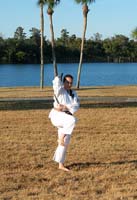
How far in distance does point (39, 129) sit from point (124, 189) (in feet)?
21.4

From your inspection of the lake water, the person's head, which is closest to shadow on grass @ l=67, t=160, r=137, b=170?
the person's head

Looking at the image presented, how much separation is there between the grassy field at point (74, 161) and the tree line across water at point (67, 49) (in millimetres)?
112656

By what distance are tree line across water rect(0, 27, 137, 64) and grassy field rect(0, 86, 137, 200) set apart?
370ft

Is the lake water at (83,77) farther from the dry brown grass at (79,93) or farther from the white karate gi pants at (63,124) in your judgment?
the white karate gi pants at (63,124)

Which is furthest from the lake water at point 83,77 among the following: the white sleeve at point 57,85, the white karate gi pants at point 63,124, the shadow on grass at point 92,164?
the white sleeve at point 57,85

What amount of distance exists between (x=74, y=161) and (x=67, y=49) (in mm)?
130396

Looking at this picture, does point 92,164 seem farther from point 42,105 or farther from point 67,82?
point 42,105

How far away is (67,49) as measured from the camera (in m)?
139

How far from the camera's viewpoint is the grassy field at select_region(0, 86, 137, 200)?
7475 millimetres

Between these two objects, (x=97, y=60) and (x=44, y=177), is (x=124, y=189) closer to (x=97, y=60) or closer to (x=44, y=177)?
(x=44, y=177)

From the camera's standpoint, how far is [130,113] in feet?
58.3

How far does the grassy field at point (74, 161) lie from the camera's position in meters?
7.47

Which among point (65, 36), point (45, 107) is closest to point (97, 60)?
point (65, 36)

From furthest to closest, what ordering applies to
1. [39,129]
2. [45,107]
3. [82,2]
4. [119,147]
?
[82,2] < [45,107] < [39,129] < [119,147]
